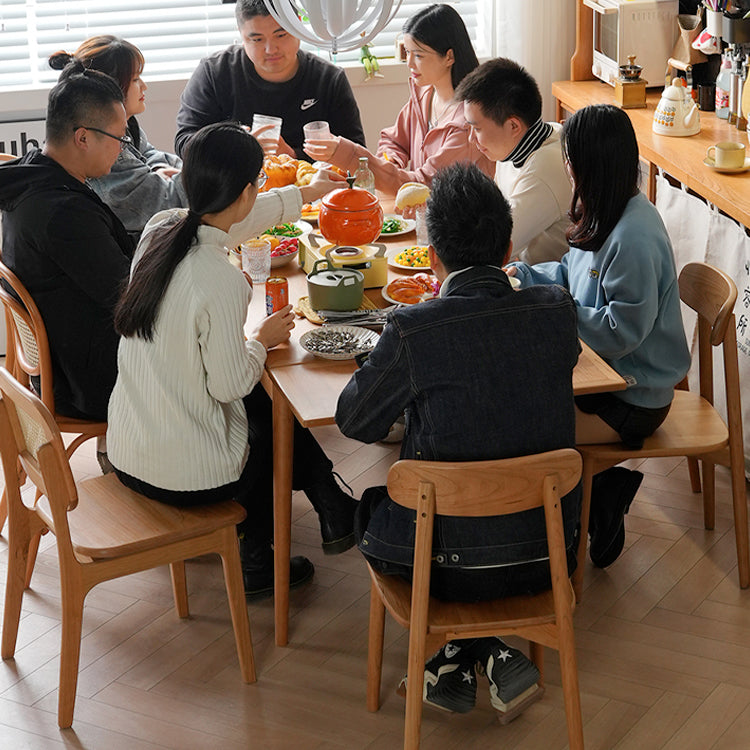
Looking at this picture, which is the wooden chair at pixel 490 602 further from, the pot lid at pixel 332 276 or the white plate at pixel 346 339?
the pot lid at pixel 332 276

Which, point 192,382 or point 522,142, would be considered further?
point 522,142

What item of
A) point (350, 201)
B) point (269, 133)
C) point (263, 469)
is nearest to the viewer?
point (263, 469)

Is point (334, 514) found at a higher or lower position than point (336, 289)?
lower

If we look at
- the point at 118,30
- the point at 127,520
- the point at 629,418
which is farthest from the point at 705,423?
the point at 118,30

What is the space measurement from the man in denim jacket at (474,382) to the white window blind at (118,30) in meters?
2.87

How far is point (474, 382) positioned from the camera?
1840 mm

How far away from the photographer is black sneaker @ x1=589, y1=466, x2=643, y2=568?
261 cm

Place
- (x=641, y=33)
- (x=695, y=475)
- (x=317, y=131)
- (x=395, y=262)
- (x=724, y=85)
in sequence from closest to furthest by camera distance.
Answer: (x=395, y=262)
(x=695, y=475)
(x=317, y=131)
(x=724, y=85)
(x=641, y=33)

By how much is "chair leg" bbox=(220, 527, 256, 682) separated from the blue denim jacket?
0.47 meters

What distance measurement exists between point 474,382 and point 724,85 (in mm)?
2488

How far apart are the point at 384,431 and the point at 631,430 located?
2.50ft

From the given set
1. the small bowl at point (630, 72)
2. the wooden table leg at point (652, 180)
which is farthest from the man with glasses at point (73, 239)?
the small bowl at point (630, 72)

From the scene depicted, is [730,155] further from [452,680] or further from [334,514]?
[452,680]

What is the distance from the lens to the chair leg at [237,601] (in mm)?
2258
